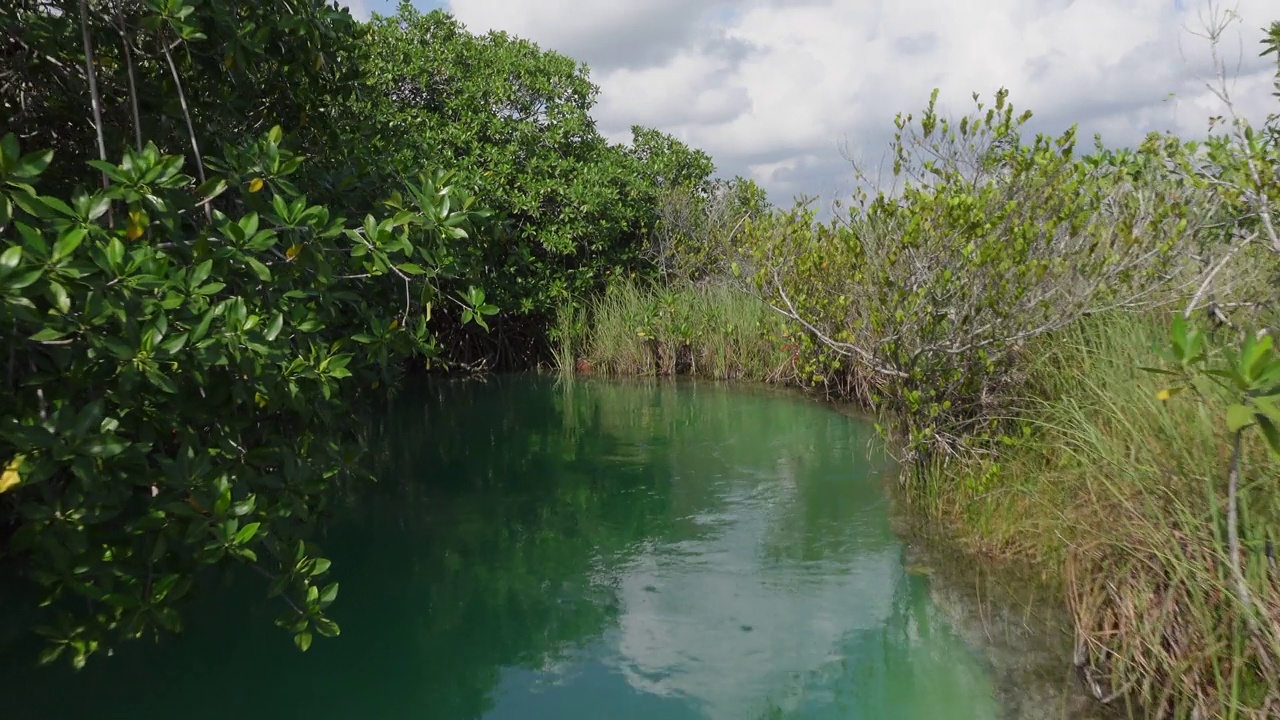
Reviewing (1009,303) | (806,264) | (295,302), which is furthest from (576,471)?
(295,302)

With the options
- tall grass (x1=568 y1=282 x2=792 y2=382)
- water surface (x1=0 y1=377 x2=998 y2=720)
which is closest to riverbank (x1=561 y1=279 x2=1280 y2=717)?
water surface (x1=0 y1=377 x2=998 y2=720)

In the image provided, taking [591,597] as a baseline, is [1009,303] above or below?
above

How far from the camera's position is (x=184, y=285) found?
257cm


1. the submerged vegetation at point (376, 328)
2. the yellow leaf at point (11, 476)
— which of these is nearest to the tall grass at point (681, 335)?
the submerged vegetation at point (376, 328)

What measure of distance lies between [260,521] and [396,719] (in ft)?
4.11

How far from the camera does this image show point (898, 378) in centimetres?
598

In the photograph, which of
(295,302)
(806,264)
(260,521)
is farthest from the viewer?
(806,264)

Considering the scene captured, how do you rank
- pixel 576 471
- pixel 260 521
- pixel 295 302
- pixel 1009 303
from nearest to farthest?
pixel 260 521 < pixel 295 302 < pixel 1009 303 < pixel 576 471

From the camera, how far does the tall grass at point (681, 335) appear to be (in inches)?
476

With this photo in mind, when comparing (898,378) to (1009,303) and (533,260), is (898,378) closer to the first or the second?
(1009,303)

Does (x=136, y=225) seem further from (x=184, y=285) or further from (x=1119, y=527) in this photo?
(x=1119, y=527)

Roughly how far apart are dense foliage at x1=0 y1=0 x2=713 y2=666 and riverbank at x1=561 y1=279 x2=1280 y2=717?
279cm

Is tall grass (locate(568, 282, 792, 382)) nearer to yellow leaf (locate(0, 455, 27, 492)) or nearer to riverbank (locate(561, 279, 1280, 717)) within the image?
riverbank (locate(561, 279, 1280, 717))

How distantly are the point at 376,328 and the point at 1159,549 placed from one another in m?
3.19
